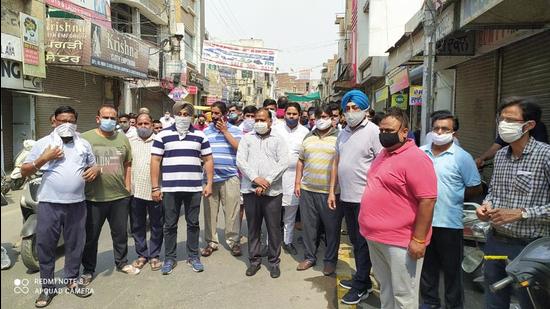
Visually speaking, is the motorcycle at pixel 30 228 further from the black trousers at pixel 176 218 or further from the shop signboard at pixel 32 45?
the shop signboard at pixel 32 45

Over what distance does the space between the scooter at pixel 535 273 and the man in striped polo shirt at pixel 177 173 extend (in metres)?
3.26

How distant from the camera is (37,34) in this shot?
36.6 feet

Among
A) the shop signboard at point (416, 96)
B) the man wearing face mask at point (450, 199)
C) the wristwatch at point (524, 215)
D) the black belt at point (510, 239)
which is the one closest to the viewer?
the wristwatch at point (524, 215)

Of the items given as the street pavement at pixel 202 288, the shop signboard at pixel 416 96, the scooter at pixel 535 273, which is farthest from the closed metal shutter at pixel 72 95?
the scooter at pixel 535 273

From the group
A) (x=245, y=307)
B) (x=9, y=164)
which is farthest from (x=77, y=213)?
(x=9, y=164)

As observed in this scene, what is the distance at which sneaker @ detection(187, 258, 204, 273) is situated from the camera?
188 inches

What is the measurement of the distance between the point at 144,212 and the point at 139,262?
57 centimetres

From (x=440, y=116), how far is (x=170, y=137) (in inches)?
109

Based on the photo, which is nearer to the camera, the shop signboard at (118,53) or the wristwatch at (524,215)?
the wristwatch at (524,215)

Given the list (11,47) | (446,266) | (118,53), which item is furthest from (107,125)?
(118,53)

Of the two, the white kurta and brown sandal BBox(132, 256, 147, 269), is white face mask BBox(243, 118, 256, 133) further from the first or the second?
brown sandal BBox(132, 256, 147, 269)

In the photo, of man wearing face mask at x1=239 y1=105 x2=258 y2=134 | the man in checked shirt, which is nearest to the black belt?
the man in checked shirt

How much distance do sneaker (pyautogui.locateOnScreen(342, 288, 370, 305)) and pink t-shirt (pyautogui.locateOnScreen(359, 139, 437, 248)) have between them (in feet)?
3.66

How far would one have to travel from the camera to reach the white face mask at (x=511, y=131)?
2.72m
